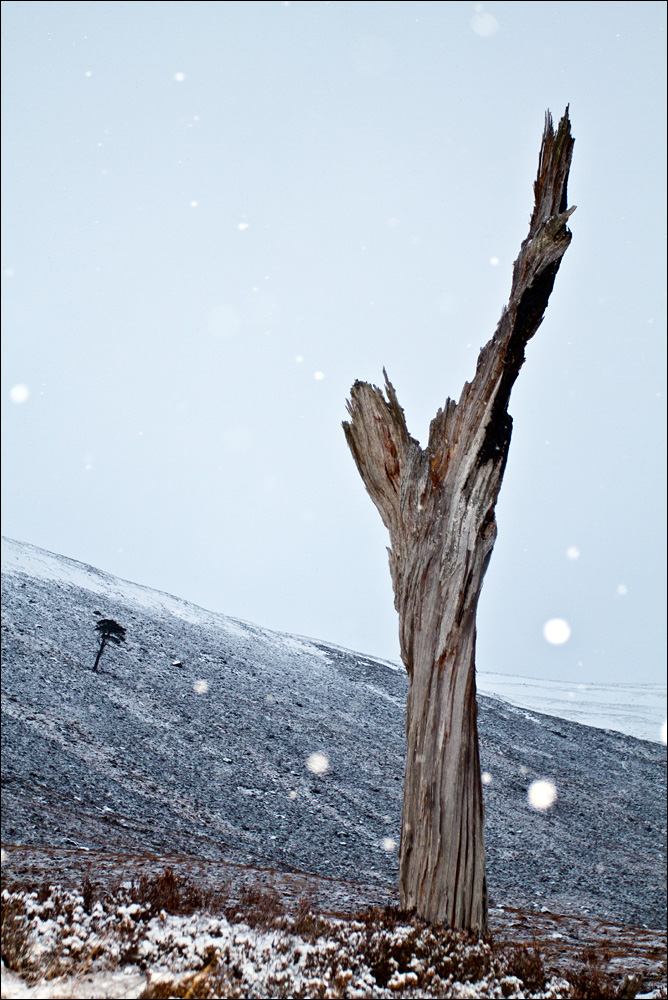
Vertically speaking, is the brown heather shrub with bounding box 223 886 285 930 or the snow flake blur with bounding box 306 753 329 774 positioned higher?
the snow flake blur with bounding box 306 753 329 774

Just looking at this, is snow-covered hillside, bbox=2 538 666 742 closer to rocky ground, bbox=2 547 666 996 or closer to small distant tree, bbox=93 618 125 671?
rocky ground, bbox=2 547 666 996

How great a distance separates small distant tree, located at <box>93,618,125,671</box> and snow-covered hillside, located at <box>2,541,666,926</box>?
395 millimetres

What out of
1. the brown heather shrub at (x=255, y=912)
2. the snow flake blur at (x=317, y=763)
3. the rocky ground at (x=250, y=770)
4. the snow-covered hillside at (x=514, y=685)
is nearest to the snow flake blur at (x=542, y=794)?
the rocky ground at (x=250, y=770)

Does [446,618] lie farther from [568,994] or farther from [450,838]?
[568,994]

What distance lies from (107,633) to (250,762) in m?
7.09

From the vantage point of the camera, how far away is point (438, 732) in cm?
693

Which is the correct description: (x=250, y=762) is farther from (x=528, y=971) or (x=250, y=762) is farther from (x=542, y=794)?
(x=528, y=971)

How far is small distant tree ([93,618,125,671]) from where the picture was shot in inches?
835

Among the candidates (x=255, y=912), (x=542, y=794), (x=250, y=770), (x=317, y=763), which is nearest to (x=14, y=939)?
(x=255, y=912)

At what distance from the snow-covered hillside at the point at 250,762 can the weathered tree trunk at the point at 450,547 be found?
27.2 feet

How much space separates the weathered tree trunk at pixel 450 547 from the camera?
675 cm

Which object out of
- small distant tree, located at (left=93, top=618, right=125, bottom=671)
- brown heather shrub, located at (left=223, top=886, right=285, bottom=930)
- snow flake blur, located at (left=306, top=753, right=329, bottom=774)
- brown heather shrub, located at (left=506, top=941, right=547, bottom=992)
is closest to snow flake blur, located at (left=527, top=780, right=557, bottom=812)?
snow flake blur, located at (left=306, top=753, right=329, bottom=774)

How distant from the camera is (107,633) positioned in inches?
854

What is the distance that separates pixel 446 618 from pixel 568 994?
11.6ft
